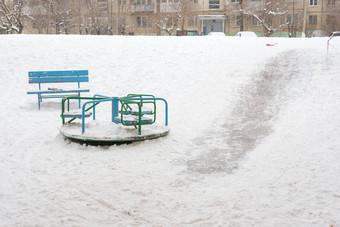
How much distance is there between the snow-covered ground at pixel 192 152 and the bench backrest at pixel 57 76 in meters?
0.60

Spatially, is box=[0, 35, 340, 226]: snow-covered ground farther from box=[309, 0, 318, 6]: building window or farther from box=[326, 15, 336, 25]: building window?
box=[309, 0, 318, 6]: building window

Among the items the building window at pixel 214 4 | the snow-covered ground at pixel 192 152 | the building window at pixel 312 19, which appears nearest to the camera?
the snow-covered ground at pixel 192 152

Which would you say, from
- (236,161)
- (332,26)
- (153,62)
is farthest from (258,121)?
(332,26)

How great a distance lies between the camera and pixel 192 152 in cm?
717

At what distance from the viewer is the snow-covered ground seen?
4688mm

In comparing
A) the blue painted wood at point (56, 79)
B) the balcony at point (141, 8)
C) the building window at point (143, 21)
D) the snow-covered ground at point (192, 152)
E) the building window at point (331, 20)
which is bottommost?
the snow-covered ground at point (192, 152)

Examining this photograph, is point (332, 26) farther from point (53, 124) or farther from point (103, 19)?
point (53, 124)

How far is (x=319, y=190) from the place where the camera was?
17.2 feet

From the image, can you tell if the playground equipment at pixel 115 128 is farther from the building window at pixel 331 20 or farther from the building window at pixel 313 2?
the building window at pixel 313 2

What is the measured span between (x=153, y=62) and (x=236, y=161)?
911 cm

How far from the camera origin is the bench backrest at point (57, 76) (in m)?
11.8

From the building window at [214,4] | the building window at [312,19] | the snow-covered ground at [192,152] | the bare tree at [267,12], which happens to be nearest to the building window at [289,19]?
the bare tree at [267,12]

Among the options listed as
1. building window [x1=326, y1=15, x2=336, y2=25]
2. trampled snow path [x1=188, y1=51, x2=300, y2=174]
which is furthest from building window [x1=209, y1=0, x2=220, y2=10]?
trampled snow path [x1=188, y1=51, x2=300, y2=174]

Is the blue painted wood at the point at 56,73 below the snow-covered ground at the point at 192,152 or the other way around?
the other way around
